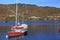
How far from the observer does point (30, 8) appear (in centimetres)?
17050

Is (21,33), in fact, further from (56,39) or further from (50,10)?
(50,10)

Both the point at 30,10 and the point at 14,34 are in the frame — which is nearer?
the point at 14,34

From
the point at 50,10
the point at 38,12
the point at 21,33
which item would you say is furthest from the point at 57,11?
the point at 21,33

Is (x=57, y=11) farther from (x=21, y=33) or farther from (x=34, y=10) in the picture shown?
(x=21, y=33)

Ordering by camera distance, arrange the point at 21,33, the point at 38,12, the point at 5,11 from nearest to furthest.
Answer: the point at 21,33, the point at 5,11, the point at 38,12

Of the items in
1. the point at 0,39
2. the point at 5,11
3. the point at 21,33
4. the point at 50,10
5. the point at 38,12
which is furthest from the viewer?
the point at 50,10

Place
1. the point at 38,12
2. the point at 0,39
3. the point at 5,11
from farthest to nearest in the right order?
the point at 38,12 < the point at 5,11 < the point at 0,39

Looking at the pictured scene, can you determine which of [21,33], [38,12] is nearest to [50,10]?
[38,12]

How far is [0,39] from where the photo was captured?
3041cm

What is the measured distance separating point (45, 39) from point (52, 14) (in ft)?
459

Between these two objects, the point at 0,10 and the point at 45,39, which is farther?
the point at 0,10

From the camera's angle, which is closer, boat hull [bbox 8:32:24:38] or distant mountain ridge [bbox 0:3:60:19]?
boat hull [bbox 8:32:24:38]

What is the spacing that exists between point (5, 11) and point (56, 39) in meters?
124

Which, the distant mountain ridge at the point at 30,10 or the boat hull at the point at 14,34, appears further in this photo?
the distant mountain ridge at the point at 30,10
